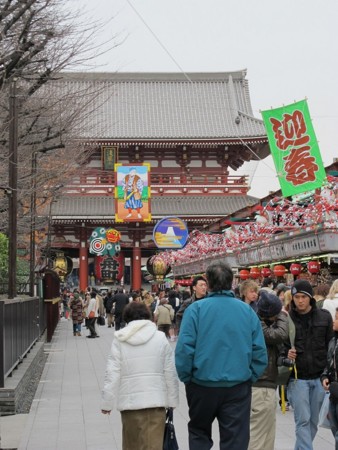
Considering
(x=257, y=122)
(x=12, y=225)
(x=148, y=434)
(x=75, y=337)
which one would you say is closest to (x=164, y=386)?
(x=148, y=434)

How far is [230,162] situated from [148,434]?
42111mm

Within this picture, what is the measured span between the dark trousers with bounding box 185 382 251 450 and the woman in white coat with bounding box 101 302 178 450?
1.10 ft

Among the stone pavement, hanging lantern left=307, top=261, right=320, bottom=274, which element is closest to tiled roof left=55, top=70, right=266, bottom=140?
hanging lantern left=307, top=261, right=320, bottom=274

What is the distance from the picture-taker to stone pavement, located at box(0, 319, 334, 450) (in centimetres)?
873

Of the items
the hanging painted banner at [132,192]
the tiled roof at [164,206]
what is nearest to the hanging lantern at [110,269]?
the tiled roof at [164,206]

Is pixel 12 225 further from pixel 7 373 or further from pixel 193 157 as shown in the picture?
pixel 193 157

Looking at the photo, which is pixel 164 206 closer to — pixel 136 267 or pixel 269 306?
pixel 136 267

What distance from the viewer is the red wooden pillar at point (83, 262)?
45.7m

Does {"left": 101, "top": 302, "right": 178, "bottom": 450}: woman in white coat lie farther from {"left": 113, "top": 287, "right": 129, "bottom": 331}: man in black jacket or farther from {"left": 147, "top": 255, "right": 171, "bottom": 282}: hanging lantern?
{"left": 147, "top": 255, "right": 171, "bottom": 282}: hanging lantern

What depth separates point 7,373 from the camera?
11.0 meters

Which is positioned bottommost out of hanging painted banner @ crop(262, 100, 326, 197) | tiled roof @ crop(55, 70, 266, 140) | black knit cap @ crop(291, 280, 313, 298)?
black knit cap @ crop(291, 280, 313, 298)

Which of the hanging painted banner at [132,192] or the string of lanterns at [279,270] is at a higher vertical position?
the hanging painted banner at [132,192]

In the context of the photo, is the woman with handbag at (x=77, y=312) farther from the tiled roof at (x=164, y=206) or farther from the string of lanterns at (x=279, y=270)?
the tiled roof at (x=164, y=206)

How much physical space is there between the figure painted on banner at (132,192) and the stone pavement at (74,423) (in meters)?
23.6
